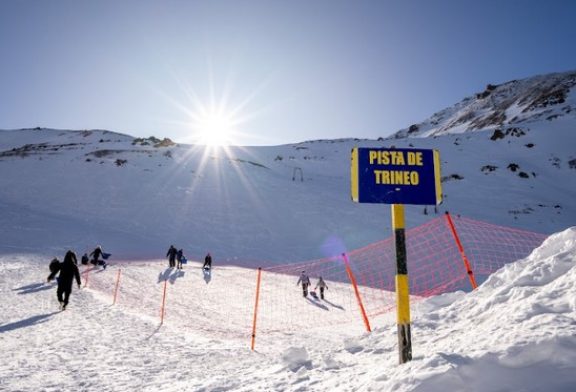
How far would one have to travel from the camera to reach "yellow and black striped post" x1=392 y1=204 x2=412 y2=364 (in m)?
4.14

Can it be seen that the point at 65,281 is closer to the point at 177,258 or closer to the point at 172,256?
the point at 172,256

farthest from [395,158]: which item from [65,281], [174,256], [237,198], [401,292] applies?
[237,198]

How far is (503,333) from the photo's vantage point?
3.66m

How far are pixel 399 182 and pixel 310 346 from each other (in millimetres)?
5990

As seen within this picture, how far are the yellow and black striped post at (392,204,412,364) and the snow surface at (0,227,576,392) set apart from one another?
0.78 feet

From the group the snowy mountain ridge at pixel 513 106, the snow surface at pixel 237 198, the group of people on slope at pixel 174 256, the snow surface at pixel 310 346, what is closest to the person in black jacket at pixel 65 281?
the snow surface at pixel 310 346

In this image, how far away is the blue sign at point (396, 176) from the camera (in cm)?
423

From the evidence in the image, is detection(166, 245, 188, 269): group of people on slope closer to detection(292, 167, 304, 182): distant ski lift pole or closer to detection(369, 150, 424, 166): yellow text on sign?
detection(369, 150, 424, 166): yellow text on sign

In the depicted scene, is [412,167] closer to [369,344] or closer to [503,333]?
[503,333]

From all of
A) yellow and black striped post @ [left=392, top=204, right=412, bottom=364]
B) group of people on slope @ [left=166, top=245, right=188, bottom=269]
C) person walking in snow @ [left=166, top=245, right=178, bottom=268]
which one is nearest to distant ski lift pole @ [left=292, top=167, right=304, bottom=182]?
group of people on slope @ [left=166, top=245, right=188, bottom=269]

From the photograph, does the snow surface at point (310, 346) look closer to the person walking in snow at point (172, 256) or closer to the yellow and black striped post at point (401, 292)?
the yellow and black striped post at point (401, 292)

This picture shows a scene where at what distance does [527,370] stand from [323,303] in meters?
13.5

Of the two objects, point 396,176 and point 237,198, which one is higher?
point 237,198

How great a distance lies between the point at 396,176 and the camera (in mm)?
4289
